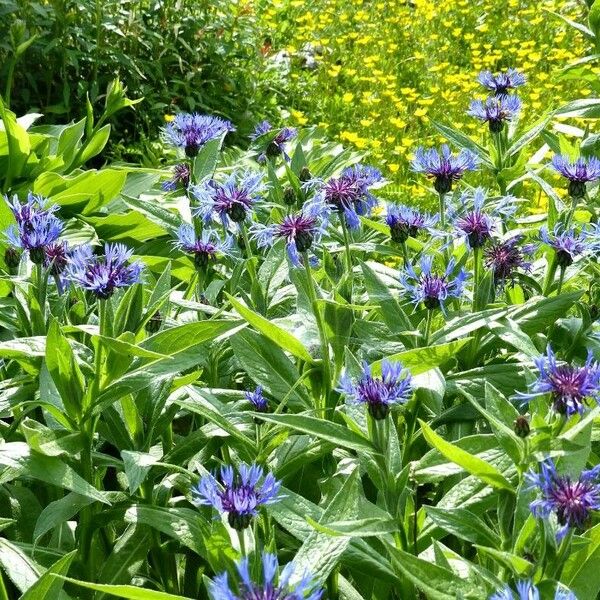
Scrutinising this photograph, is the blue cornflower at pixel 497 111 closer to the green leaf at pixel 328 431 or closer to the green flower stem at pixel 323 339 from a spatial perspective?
the green flower stem at pixel 323 339

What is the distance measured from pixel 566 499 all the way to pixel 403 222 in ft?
2.85

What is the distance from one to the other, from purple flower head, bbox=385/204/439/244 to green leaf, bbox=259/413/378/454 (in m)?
0.55

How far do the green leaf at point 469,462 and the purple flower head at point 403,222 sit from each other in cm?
65

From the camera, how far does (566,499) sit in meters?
1.03

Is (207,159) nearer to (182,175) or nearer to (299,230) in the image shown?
(182,175)

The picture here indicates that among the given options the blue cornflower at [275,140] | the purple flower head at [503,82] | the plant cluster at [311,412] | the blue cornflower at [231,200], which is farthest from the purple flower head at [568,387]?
Result: the blue cornflower at [275,140]

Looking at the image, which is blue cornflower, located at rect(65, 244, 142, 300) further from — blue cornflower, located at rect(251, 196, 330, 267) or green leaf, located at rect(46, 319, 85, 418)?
blue cornflower, located at rect(251, 196, 330, 267)

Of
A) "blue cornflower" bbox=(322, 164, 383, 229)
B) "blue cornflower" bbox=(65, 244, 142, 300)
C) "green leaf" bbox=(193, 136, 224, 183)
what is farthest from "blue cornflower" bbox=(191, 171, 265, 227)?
"green leaf" bbox=(193, 136, 224, 183)

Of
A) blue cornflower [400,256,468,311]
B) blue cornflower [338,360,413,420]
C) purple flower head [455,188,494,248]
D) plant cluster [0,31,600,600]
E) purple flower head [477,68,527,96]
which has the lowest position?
plant cluster [0,31,600,600]

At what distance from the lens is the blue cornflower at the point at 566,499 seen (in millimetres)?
1022

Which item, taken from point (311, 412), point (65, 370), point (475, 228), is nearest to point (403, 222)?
point (475, 228)

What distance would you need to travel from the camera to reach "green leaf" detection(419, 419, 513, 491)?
1.20 metres

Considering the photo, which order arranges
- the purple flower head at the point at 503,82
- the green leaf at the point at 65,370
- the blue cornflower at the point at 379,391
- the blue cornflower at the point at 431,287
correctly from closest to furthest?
the blue cornflower at the point at 379,391 < the green leaf at the point at 65,370 < the blue cornflower at the point at 431,287 < the purple flower head at the point at 503,82

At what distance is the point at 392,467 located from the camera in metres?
1.43
